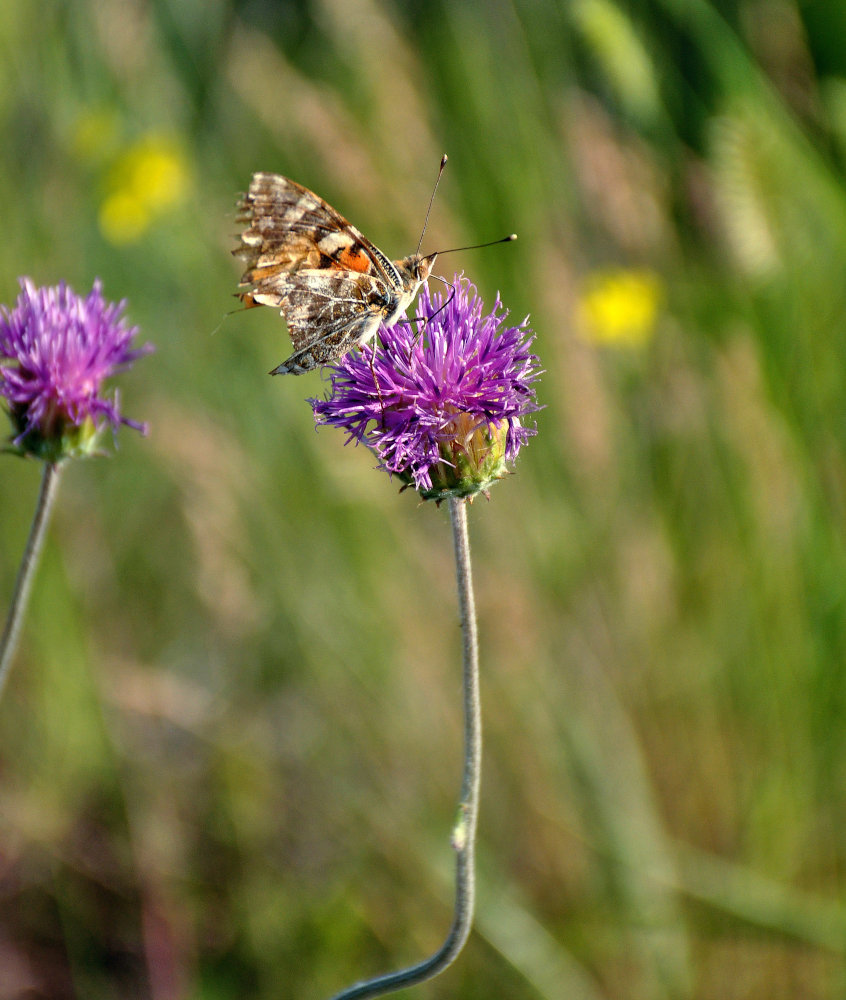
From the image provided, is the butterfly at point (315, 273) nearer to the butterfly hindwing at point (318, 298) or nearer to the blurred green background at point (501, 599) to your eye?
the butterfly hindwing at point (318, 298)

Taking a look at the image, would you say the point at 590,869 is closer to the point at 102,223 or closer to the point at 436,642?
the point at 436,642

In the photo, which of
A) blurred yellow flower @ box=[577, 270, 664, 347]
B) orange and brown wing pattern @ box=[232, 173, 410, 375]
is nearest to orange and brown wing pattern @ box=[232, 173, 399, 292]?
orange and brown wing pattern @ box=[232, 173, 410, 375]

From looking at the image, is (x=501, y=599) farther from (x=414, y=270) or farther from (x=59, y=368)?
(x=59, y=368)

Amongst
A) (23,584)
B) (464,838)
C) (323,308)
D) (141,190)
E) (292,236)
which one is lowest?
(464,838)

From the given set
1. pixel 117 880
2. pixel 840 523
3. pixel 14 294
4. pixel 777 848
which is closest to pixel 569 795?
pixel 777 848

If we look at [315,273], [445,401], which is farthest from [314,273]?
[445,401]

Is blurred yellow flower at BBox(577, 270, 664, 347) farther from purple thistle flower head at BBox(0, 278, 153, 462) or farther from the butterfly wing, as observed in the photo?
purple thistle flower head at BBox(0, 278, 153, 462)
